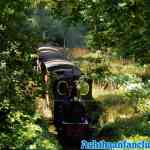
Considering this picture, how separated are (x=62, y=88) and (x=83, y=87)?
1.55 meters

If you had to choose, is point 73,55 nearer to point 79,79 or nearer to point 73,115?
point 79,79

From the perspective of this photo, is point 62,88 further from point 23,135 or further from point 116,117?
point 23,135

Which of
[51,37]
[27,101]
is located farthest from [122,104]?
[51,37]

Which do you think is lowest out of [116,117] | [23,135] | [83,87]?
[116,117]

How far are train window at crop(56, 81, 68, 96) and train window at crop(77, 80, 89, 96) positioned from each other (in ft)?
3.17

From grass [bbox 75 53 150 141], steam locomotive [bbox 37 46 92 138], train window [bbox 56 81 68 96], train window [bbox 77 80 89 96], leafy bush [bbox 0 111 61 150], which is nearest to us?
leafy bush [bbox 0 111 61 150]

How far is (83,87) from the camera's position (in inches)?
739

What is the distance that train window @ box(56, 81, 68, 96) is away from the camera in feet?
56.8

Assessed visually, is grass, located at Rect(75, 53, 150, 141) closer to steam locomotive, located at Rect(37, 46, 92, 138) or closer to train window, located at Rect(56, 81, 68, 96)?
steam locomotive, located at Rect(37, 46, 92, 138)

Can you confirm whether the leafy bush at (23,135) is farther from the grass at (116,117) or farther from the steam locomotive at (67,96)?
the grass at (116,117)

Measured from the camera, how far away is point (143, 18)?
13.3 meters

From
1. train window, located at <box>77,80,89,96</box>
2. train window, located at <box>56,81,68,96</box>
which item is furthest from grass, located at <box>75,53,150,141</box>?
train window, located at <box>56,81,68,96</box>

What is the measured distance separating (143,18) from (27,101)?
4.74m

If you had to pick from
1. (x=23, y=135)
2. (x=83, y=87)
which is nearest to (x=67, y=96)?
(x=83, y=87)
